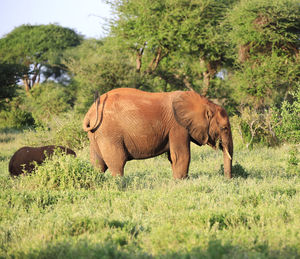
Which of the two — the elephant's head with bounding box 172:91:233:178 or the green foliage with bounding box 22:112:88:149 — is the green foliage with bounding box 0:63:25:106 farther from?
the elephant's head with bounding box 172:91:233:178

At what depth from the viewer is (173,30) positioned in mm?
23891

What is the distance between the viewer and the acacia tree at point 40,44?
48.5 metres

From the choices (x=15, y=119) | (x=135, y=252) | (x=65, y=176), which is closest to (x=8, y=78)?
(x=15, y=119)

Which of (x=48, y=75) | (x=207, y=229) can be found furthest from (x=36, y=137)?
(x=48, y=75)

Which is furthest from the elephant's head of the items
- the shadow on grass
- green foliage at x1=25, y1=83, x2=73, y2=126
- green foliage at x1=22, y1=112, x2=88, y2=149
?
green foliage at x1=25, y1=83, x2=73, y2=126

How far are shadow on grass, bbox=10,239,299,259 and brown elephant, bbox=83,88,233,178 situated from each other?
12.6ft

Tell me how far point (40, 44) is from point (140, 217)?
153 feet

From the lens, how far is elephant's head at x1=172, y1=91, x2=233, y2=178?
843 cm

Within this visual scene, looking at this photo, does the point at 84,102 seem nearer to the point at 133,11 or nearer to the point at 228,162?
the point at 133,11

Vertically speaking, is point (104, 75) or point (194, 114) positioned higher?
point (104, 75)

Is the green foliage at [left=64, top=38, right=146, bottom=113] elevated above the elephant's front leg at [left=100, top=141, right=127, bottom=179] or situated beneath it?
elevated above

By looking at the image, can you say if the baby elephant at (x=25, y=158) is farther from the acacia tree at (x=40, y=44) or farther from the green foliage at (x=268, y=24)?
the acacia tree at (x=40, y=44)

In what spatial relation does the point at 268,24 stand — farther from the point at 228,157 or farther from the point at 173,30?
the point at 228,157

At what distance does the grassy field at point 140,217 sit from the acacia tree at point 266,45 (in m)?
14.1
